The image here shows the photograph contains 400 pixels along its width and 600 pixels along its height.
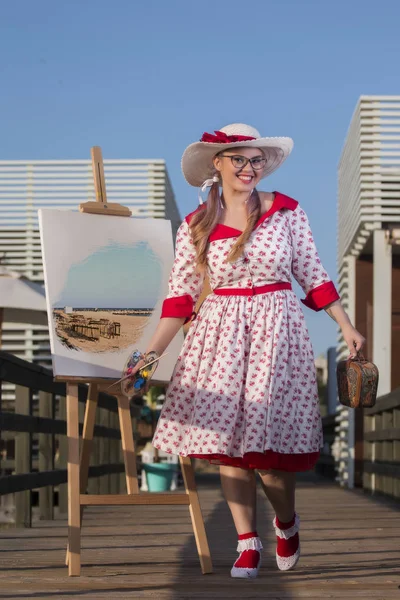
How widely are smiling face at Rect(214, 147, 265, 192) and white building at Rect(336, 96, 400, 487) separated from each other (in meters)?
8.18

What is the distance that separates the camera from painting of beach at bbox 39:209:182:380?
5.14 meters

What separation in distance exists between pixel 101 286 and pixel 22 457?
232cm

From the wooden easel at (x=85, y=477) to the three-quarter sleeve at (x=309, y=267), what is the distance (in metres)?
0.87

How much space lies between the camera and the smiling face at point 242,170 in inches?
186

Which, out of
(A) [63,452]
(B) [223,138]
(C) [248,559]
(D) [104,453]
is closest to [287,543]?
(C) [248,559]

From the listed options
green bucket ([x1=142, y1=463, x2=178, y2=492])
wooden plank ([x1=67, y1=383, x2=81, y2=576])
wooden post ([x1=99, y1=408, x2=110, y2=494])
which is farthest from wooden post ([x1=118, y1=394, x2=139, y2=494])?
green bucket ([x1=142, y1=463, x2=178, y2=492])

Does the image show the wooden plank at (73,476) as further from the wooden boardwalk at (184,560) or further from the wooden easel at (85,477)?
the wooden boardwalk at (184,560)

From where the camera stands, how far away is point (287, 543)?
469 cm

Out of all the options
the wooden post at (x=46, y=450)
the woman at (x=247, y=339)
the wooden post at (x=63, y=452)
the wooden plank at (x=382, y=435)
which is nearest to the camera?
the woman at (x=247, y=339)

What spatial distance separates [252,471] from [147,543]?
1701 millimetres

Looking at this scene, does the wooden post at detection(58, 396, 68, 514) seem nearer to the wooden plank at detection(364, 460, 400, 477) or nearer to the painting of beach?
the wooden plank at detection(364, 460, 400, 477)

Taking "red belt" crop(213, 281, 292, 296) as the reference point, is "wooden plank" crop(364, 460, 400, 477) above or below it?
below

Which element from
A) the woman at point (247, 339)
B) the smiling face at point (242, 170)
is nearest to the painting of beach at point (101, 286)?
the woman at point (247, 339)

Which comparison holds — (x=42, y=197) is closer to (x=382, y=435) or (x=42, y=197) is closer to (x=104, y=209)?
(x=382, y=435)
